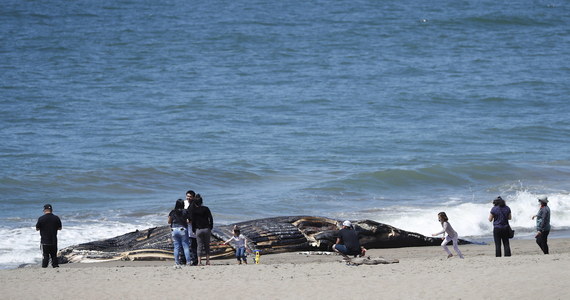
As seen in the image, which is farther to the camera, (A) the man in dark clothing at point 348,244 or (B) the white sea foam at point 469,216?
(B) the white sea foam at point 469,216

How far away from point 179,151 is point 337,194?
25.4 feet

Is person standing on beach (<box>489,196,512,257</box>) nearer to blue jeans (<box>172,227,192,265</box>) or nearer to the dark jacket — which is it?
the dark jacket

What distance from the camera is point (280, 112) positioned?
1358 inches

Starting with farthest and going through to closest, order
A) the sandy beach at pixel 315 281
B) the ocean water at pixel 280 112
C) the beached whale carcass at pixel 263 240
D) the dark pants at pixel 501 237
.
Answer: the ocean water at pixel 280 112
the beached whale carcass at pixel 263 240
the dark pants at pixel 501 237
the sandy beach at pixel 315 281

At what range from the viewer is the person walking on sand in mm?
13836

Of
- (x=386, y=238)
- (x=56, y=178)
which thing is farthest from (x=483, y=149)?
(x=56, y=178)

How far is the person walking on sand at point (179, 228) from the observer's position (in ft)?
45.4

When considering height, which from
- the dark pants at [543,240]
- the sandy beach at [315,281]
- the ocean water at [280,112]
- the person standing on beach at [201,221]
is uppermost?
the ocean water at [280,112]

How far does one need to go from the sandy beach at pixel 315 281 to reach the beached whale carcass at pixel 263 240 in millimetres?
2191

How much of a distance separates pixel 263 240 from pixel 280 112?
18.5 metres

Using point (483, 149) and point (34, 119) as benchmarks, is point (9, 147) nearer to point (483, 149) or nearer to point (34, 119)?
point (34, 119)

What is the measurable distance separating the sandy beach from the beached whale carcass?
86.2 inches

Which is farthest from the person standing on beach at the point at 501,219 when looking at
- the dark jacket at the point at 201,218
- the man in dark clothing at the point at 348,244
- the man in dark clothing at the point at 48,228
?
the man in dark clothing at the point at 48,228

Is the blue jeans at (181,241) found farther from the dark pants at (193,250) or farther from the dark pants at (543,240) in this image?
the dark pants at (543,240)
